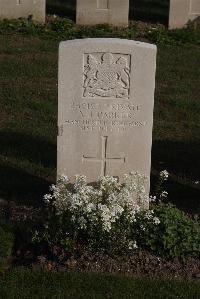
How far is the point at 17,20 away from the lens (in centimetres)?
1519

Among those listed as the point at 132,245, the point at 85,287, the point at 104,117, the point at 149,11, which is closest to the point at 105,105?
the point at 104,117

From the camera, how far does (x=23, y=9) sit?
15258 millimetres

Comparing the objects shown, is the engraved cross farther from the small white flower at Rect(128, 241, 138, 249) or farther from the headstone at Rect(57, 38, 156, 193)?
the small white flower at Rect(128, 241, 138, 249)

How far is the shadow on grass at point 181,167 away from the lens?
8164 millimetres

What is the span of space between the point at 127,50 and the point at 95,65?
300mm

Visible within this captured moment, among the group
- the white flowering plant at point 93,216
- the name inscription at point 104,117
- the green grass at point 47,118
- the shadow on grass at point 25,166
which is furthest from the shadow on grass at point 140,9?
the white flowering plant at point 93,216

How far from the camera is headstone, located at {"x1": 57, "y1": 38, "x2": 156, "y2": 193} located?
Answer: 22.6ft

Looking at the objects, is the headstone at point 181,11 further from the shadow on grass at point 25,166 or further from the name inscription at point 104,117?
the name inscription at point 104,117

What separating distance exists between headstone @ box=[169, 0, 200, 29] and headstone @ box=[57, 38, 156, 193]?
8733mm

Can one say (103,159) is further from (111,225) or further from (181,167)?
(181,167)

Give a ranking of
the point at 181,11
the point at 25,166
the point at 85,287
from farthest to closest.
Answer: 1. the point at 181,11
2. the point at 25,166
3. the point at 85,287

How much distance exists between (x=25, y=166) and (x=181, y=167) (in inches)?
68.9

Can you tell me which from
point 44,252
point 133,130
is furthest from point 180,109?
point 44,252

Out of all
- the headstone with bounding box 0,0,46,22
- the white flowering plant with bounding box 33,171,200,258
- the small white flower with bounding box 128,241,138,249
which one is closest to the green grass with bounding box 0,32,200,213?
the headstone with bounding box 0,0,46,22
